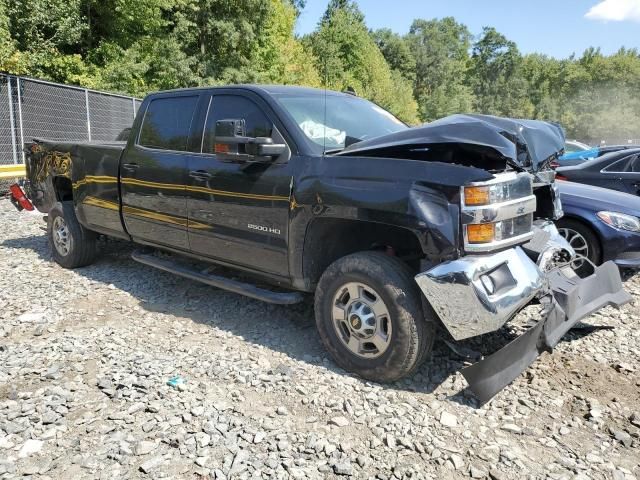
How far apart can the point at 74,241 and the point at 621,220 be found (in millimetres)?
5826

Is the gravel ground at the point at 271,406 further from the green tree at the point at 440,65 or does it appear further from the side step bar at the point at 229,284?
the green tree at the point at 440,65

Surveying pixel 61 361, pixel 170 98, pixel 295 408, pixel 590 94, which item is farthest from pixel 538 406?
pixel 590 94

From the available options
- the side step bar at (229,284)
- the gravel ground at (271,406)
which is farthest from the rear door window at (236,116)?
the gravel ground at (271,406)

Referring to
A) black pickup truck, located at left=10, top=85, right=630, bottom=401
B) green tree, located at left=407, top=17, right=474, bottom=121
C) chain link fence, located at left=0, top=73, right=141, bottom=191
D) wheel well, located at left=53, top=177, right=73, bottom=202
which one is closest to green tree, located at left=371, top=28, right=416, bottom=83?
green tree, located at left=407, top=17, right=474, bottom=121

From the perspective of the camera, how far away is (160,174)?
4.64 metres

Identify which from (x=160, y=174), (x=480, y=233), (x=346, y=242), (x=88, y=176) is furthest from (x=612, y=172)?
(x=88, y=176)

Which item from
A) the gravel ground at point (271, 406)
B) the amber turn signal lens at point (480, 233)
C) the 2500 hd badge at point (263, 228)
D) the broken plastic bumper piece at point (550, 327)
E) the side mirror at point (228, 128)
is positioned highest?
the side mirror at point (228, 128)

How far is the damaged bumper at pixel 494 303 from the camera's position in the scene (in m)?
2.91

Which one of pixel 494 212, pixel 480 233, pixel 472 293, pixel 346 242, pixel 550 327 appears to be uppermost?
pixel 494 212

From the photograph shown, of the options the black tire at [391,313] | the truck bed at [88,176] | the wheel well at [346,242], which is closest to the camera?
the black tire at [391,313]

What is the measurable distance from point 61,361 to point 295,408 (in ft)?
5.79

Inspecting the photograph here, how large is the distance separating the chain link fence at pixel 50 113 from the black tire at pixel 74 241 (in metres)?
4.18

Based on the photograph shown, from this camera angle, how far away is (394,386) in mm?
3357

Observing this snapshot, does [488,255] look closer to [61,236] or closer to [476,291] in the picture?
[476,291]
